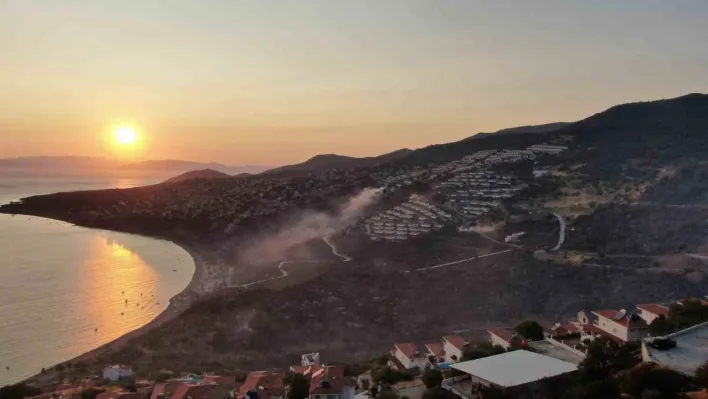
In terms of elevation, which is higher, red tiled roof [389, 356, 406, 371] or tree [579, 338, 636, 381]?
tree [579, 338, 636, 381]

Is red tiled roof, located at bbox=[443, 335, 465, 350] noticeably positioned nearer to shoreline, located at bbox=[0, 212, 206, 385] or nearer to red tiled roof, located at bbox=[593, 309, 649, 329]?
red tiled roof, located at bbox=[593, 309, 649, 329]

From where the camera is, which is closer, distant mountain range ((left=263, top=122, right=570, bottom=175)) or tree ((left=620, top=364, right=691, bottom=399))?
tree ((left=620, top=364, right=691, bottom=399))

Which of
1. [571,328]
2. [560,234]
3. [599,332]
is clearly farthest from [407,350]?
[560,234]

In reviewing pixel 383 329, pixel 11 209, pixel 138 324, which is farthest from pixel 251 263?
pixel 11 209

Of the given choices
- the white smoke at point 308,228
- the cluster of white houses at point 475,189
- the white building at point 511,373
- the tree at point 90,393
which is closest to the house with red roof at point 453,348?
the white building at point 511,373

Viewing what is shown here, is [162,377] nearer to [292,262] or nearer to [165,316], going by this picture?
[165,316]

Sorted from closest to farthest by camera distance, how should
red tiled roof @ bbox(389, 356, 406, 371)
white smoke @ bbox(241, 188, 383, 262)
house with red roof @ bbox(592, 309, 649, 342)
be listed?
1. house with red roof @ bbox(592, 309, 649, 342)
2. red tiled roof @ bbox(389, 356, 406, 371)
3. white smoke @ bbox(241, 188, 383, 262)

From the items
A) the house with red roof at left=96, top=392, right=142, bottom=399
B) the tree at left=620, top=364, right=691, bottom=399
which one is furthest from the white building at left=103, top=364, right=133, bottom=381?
the tree at left=620, top=364, right=691, bottom=399
